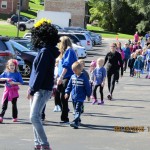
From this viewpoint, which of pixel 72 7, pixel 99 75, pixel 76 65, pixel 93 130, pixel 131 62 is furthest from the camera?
pixel 72 7

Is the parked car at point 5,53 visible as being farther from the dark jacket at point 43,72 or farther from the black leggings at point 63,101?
the dark jacket at point 43,72

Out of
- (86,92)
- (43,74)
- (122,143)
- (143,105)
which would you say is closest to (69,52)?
(86,92)

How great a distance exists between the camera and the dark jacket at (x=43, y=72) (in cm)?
806

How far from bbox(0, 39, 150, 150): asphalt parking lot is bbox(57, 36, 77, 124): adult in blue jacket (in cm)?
33

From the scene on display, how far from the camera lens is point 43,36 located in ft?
27.5

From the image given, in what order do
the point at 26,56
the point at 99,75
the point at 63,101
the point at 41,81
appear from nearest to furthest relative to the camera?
1. the point at 41,81
2. the point at 63,101
3. the point at 99,75
4. the point at 26,56

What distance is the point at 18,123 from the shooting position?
1138 cm

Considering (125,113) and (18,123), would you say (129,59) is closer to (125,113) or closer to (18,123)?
(125,113)

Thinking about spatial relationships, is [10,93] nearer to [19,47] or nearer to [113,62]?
[113,62]

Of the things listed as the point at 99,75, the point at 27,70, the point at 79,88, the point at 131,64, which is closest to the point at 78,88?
the point at 79,88

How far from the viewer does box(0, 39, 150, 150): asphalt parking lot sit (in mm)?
9273

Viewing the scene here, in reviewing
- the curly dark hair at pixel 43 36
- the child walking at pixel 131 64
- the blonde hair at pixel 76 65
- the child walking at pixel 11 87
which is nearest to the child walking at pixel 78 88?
the blonde hair at pixel 76 65

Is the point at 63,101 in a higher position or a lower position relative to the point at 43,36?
lower

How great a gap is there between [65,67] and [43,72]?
11.1 feet
